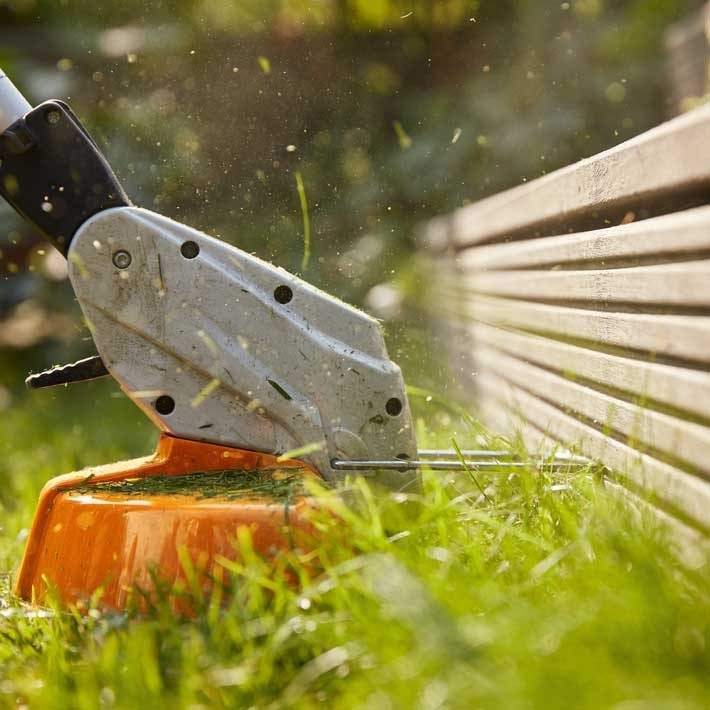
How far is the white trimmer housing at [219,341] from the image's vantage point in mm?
1639

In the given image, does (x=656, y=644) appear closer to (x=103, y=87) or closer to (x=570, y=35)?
(x=103, y=87)

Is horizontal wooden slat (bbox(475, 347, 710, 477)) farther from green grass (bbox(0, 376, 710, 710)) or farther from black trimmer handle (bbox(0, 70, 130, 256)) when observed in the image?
black trimmer handle (bbox(0, 70, 130, 256))

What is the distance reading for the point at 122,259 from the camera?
1645 mm

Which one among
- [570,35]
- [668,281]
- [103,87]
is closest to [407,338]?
[103,87]

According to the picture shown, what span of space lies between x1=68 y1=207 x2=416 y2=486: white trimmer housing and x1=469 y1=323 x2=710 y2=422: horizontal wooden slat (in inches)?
15.0

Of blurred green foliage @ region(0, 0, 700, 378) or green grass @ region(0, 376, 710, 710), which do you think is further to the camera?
blurred green foliage @ region(0, 0, 700, 378)

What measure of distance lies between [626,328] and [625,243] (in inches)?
5.2

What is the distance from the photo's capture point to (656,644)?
0.91 metres

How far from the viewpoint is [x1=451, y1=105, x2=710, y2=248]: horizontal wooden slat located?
1.21m

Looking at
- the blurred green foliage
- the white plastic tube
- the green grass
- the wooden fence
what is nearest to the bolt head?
the white plastic tube

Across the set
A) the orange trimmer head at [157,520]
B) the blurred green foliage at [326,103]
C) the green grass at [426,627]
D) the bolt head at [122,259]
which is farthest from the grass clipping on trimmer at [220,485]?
the blurred green foliage at [326,103]

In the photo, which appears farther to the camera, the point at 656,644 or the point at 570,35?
the point at 570,35

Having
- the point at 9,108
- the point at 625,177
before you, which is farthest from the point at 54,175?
the point at 625,177

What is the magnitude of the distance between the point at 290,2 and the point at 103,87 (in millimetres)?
1035
